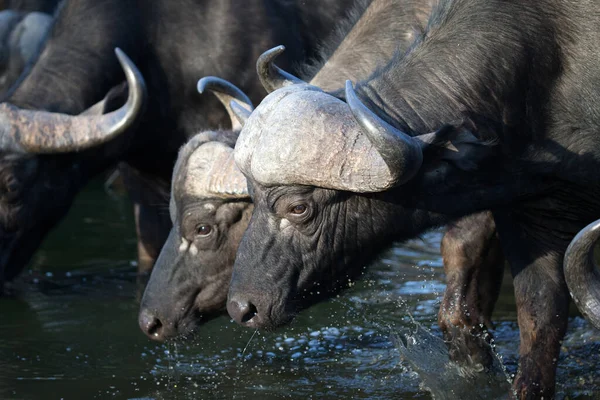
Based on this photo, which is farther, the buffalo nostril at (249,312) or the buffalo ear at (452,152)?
the buffalo nostril at (249,312)

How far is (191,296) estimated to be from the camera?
5.86m

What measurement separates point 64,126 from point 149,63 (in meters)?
0.87

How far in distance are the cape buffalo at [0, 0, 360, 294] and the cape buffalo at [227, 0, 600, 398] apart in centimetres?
255

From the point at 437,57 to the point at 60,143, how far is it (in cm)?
292

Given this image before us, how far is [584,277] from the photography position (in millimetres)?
4188

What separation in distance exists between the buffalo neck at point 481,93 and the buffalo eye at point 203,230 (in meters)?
1.36

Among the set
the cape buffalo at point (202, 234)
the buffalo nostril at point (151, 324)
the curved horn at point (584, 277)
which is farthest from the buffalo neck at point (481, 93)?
the buffalo nostril at point (151, 324)

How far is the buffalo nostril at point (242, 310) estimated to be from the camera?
4766 mm

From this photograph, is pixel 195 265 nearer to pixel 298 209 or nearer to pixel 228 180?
pixel 228 180

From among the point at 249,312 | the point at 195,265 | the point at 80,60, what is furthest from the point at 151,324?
the point at 80,60

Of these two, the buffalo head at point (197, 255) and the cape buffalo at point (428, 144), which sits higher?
the cape buffalo at point (428, 144)

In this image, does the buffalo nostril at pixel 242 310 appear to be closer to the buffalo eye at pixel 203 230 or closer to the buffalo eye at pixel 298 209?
the buffalo eye at pixel 298 209

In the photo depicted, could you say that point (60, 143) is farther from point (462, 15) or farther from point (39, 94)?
point (462, 15)

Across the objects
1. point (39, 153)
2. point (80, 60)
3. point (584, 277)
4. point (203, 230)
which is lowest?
point (39, 153)
